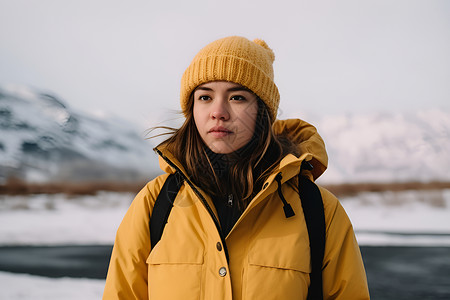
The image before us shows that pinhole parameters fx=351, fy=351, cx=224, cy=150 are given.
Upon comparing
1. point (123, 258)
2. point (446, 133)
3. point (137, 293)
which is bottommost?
point (137, 293)

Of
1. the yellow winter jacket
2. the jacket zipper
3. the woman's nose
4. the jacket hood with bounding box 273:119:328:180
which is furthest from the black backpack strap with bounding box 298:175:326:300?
the woman's nose

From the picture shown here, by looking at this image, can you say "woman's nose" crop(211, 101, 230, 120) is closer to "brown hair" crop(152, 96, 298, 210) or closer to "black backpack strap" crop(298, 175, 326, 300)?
"brown hair" crop(152, 96, 298, 210)

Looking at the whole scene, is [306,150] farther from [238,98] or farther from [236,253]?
[236,253]

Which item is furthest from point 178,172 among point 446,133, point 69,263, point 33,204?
point 33,204

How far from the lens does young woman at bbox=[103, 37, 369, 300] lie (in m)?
1.05

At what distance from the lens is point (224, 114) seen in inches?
44.2

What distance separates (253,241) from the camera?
109 cm

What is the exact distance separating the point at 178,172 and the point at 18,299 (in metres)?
3.22

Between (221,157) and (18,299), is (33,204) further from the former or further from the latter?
(221,157)

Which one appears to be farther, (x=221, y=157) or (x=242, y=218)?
(x=221, y=157)

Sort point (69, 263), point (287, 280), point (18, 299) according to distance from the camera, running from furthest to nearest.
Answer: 1. point (69, 263)
2. point (18, 299)
3. point (287, 280)

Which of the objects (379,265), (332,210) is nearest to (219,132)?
(332,210)

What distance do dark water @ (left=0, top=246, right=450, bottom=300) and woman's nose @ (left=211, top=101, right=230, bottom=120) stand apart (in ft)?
11.4

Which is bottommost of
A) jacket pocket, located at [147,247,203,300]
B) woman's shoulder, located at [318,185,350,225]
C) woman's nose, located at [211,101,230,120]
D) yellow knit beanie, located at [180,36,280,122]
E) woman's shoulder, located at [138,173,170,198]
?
jacket pocket, located at [147,247,203,300]
